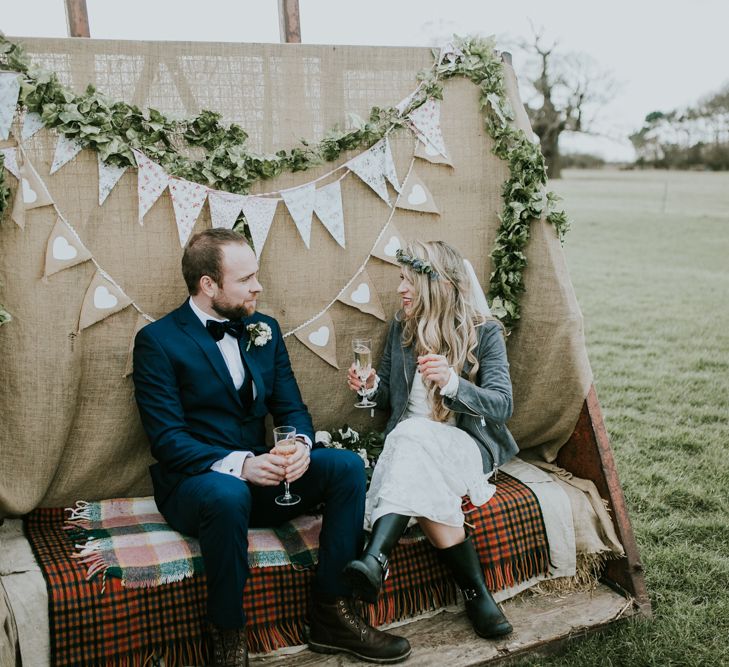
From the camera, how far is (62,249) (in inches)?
120

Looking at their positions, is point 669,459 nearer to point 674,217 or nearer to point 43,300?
point 43,300

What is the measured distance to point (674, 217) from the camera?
58.4 ft

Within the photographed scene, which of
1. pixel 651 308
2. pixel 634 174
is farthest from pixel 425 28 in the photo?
pixel 634 174

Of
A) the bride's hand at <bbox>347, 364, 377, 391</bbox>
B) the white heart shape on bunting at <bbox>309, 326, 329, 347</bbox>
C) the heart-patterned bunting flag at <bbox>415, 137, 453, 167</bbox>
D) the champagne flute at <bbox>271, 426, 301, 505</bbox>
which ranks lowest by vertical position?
the champagne flute at <bbox>271, 426, 301, 505</bbox>

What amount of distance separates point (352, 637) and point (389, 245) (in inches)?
71.9

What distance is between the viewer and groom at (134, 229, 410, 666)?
8.46ft

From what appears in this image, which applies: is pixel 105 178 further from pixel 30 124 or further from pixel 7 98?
pixel 7 98

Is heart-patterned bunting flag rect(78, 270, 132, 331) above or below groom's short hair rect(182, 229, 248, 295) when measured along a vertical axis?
below

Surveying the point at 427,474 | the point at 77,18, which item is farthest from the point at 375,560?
the point at 77,18

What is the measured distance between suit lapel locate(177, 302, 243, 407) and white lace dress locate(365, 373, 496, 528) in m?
0.70

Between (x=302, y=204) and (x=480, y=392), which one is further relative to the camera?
(x=302, y=204)

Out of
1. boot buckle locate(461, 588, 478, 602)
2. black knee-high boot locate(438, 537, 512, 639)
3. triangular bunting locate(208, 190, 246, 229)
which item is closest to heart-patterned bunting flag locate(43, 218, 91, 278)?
triangular bunting locate(208, 190, 246, 229)

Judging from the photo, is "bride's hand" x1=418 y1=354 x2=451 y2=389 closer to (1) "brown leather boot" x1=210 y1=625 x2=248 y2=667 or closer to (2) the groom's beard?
(2) the groom's beard

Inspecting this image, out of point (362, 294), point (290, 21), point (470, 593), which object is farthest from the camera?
point (362, 294)
